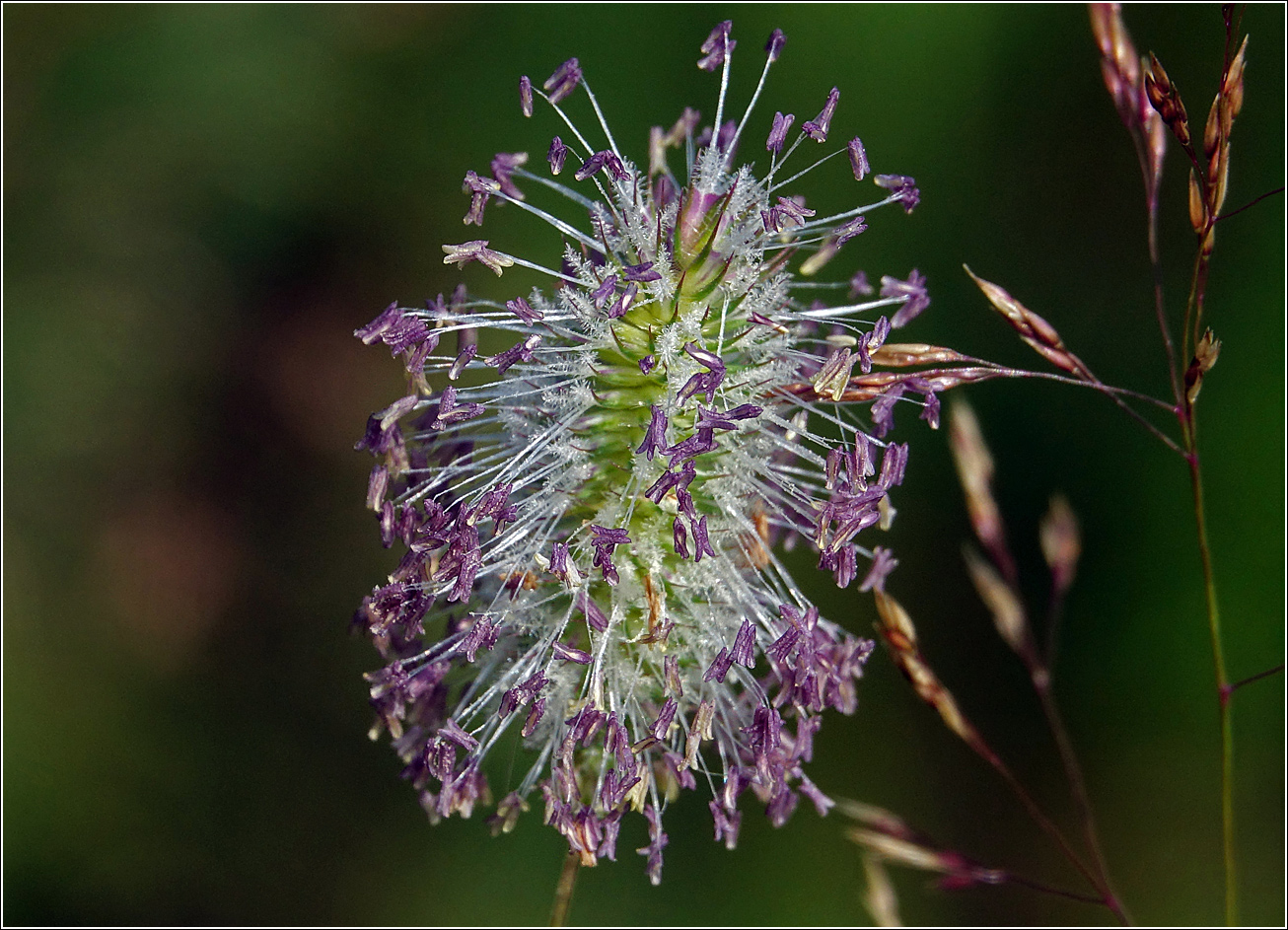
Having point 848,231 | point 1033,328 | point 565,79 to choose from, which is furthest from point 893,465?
point 565,79

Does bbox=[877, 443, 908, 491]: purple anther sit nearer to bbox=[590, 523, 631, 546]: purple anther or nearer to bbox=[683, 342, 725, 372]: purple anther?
bbox=[683, 342, 725, 372]: purple anther

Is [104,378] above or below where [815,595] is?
above

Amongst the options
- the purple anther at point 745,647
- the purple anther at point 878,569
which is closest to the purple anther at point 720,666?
the purple anther at point 745,647

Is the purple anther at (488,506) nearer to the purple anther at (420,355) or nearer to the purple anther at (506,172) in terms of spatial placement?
the purple anther at (420,355)

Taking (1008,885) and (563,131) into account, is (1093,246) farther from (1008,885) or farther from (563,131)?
(1008,885)

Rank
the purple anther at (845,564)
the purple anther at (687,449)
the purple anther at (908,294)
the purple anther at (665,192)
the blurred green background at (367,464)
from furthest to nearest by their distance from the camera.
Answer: the blurred green background at (367,464) < the purple anther at (665,192) < the purple anther at (908,294) < the purple anther at (845,564) < the purple anther at (687,449)

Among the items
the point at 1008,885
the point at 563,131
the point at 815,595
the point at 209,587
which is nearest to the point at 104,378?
the point at 209,587

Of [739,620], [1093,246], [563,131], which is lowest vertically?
[739,620]
